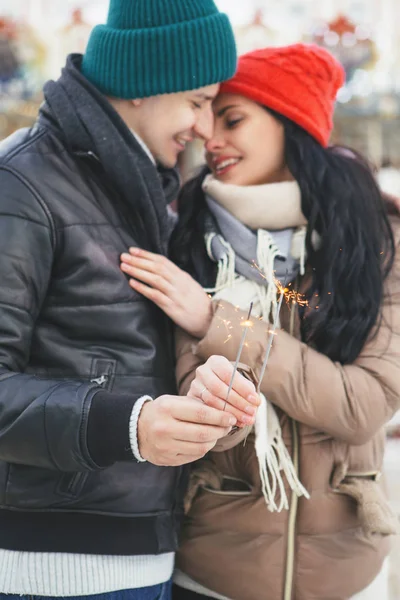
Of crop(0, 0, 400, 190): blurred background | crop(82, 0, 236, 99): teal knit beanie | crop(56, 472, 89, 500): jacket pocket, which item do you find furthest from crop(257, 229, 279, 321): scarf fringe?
crop(0, 0, 400, 190): blurred background

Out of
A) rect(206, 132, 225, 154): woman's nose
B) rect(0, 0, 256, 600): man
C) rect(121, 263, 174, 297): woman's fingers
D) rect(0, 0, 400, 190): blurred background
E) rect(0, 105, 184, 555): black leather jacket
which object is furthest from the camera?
rect(0, 0, 400, 190): blurred background

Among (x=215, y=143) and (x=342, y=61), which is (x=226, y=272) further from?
(x=342, y=61)

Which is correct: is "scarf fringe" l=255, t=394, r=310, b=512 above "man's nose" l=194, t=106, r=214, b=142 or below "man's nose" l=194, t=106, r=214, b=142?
below

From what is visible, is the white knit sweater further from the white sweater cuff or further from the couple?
the white sweater cuff

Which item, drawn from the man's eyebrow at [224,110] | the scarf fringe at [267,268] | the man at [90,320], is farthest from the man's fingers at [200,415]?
the man's eyebrow at [224,110]

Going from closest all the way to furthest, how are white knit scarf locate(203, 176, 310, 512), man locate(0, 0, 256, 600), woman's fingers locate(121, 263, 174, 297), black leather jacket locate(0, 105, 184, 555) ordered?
man locate(0, 0, 256, 600), black leather jacket locate(0, 105, 184, 555), woman's fingers locate(121, 263, 174, 297), white knit scarf locate(203, 176, 310, 512)

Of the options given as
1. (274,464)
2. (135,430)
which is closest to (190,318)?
(274,464)

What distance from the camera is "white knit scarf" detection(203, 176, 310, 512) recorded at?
142 centimetres

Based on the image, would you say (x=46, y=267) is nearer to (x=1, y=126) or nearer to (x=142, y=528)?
(x=142, y=528)

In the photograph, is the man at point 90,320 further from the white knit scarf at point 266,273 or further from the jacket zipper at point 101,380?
the white knit scarf at point 266,273

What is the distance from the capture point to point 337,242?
150cm

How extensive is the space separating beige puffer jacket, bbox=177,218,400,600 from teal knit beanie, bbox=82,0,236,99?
483 millimetres

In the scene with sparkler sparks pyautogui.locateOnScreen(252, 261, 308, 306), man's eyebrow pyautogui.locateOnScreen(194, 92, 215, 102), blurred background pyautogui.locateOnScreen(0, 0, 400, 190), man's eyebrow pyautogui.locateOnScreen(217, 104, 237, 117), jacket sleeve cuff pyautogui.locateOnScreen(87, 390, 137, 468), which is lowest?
blurred background pyautogui.locateOnScreen(0, 0, 400, 190)

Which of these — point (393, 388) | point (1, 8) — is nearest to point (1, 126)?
point (1, 8)
